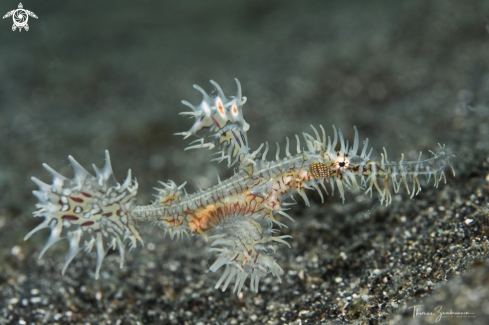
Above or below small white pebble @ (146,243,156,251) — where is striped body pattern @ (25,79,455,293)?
below

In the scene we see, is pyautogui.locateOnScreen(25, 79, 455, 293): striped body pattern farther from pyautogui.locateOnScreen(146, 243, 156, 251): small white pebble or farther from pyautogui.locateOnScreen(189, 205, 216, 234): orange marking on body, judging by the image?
pyautogui.locateOnScreen(146, 243, 156, 251): small white pebble

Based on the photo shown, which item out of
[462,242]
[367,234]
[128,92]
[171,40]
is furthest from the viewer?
[171,40]

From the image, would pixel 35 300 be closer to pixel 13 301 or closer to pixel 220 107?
pixel 13 301

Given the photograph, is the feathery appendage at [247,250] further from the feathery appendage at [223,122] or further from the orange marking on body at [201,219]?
the feathery appendage at [223,122]

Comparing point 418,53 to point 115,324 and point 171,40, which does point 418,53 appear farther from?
point 115,324

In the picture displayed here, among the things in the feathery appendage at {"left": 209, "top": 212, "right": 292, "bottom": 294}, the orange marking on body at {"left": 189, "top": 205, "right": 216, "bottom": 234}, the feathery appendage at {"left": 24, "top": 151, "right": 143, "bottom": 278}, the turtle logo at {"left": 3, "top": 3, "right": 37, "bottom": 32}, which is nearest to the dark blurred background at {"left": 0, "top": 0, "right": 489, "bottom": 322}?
the turtle logo at {"left": 3, "top": 3, "right": 37, "bottom": 32}

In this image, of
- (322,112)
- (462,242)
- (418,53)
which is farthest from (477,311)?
(418,53)

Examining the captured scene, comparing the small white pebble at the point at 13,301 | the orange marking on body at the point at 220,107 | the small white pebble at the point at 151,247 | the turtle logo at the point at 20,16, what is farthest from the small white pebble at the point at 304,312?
the turtle logo at the point at 20,16
